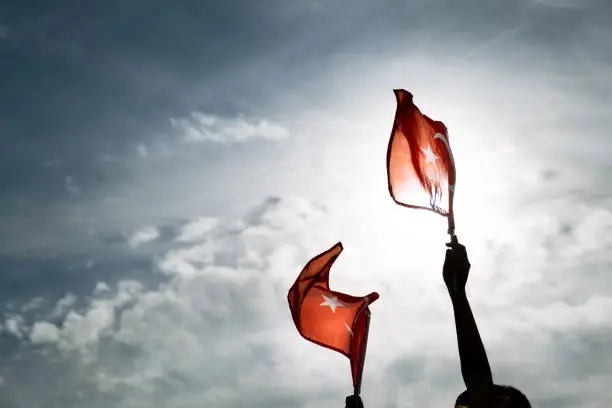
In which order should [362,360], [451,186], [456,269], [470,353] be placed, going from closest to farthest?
[470,353] < [456,269] < [451,186] < [362,360]

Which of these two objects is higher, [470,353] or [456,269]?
[456,269]

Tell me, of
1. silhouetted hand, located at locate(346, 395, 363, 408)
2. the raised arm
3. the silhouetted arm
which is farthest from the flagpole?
the silhouetted arm

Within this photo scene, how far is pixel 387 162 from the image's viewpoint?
1206 centimetres

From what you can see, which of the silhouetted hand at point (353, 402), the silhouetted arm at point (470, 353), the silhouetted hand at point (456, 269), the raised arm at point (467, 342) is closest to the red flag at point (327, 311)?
the silhouetted hand at point (353, 402)

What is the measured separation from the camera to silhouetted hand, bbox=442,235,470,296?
6.98m

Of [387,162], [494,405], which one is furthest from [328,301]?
[494,405]

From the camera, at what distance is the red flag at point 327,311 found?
58.6ft

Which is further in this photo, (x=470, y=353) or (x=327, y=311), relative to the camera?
(x=327, y=311)

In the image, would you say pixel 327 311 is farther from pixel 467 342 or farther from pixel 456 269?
pixel 467 342

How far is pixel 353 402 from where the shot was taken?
14438 mm

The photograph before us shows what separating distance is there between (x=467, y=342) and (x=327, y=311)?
12233mm

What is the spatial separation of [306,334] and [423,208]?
803cm

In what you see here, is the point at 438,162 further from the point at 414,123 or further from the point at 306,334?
the point at 306,334

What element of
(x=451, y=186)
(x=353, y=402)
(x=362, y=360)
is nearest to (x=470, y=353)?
(x=451, y=186)
